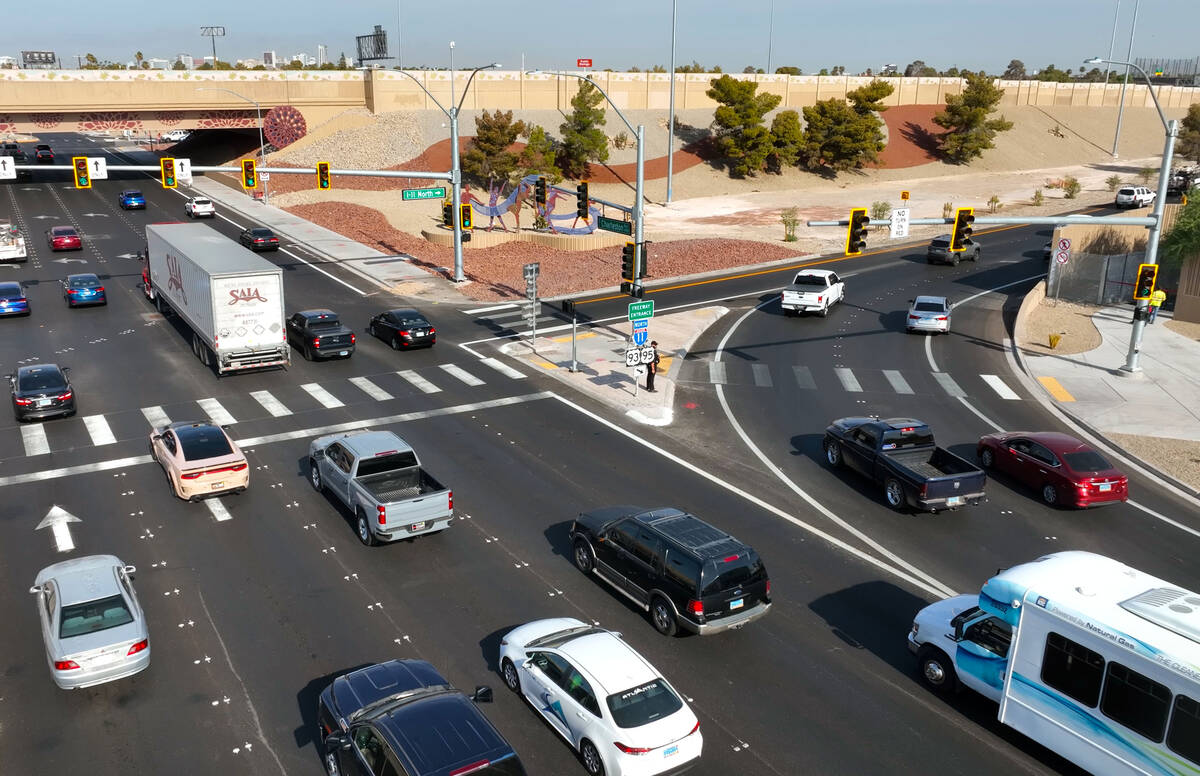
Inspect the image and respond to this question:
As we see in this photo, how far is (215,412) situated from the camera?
90.0 feet

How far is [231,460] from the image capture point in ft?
68.8

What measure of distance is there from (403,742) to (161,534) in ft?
37.1

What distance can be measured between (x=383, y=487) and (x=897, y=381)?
20.0 metres

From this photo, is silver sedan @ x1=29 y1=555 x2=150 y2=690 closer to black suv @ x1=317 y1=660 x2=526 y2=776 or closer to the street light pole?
black suv @ x1=317 y1=660 x2=526 y2=776

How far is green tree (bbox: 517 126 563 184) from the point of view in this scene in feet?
241

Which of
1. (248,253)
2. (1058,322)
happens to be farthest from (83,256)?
(1058,322)

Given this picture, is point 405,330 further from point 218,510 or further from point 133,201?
point 133,201

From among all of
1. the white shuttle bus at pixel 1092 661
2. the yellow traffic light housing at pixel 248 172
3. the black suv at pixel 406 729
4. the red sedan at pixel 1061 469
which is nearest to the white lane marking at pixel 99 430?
the yellow traffic light housing at pixel 248 172

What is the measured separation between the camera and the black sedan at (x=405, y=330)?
34219mm

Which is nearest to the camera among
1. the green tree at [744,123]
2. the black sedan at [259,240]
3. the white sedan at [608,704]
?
the white sedan at [608,704]

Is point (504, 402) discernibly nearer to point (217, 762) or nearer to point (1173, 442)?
point (217, 762)

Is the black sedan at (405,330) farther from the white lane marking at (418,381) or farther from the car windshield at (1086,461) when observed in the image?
the car windshield at (1086,461)

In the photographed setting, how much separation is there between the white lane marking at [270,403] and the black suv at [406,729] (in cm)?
1623

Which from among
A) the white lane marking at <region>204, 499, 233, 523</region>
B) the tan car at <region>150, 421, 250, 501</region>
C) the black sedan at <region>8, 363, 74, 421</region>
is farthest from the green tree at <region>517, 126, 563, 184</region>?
the white lane marking at <region>204, 499, 233, 523</region>
